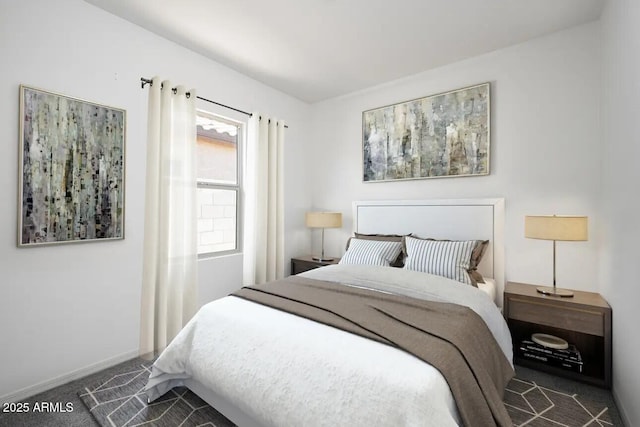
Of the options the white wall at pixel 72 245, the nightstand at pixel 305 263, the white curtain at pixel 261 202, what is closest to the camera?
the white wall at pixel 72 245

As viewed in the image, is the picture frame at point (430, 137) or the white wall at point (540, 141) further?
the picture frame at point (430, 137)

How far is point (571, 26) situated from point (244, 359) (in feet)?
11.2

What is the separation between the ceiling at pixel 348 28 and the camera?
7.04ft

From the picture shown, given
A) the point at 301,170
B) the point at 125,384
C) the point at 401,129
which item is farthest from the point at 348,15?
the point at 125,384

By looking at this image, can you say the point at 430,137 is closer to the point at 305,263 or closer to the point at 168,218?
the point at 305,263

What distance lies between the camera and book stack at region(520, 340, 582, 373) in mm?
2109

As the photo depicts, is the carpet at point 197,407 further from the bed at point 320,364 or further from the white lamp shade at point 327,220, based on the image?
the white lamp shade at point 327,220

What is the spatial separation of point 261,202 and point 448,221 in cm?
199

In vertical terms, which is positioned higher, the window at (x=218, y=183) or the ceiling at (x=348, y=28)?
the ceiling at (x=348, y=28)

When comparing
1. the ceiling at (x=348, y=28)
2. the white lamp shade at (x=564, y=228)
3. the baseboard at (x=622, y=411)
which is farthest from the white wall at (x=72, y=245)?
the baseboard at (x=622, y=411)

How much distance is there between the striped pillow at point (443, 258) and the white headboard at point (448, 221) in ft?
1.06

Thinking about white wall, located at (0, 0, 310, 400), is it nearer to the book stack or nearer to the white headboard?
the white headboard

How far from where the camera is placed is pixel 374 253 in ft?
9.31

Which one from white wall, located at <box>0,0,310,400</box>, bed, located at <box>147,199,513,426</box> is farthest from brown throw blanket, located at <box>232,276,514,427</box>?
white wall, located at <box>0,0,310,400</box>
